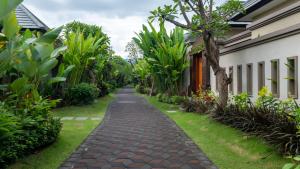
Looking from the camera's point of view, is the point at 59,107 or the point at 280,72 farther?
the point at 59,107

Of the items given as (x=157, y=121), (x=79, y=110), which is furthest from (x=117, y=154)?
(x=79, y=110)

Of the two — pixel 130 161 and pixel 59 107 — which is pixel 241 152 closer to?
pixel 130 161

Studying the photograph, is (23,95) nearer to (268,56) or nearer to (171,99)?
(268,56)

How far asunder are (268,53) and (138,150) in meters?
5.30

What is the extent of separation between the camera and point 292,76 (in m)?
10.1

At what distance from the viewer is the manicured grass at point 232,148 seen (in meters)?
7.16

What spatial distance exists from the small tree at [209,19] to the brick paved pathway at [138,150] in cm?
247

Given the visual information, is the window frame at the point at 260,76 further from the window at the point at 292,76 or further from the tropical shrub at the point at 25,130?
the tropical shrub at the point at 25,130

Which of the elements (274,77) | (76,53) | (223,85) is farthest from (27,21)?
(274,77)

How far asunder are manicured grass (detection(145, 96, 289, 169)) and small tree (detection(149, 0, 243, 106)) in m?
1.79

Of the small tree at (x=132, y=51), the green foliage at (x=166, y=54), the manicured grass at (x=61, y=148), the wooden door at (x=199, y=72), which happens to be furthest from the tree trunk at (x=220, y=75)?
the small tree at (x=132, y=51)

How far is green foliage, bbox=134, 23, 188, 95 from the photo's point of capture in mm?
21266

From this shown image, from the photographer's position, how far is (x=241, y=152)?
26.9 feet

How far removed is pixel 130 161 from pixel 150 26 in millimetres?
15981
